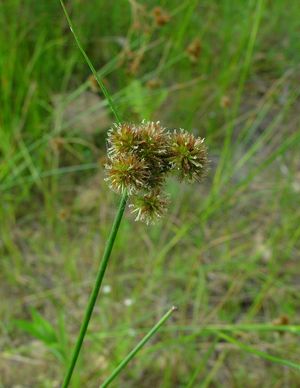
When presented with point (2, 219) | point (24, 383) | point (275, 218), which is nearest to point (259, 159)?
point (275, 218)

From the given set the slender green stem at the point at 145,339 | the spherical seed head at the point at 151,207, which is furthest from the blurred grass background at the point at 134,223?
the spherical seed head at the point at 151,207

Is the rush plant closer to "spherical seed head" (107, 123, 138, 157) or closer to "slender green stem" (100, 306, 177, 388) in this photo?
"spherical seed head" (107, 123, 138, 157)

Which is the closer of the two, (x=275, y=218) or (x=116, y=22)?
(x=275, y=218)

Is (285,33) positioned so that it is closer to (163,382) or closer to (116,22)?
(116,22)

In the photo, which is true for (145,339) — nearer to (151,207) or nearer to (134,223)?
(151,207)

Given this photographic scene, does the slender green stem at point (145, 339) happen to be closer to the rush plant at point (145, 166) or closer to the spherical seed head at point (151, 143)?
the rush plant at point (145, 166)

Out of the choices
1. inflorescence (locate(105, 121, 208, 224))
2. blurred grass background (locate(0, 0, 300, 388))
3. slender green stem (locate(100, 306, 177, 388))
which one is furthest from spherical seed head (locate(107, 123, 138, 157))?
blurred grass background (locate(0, 0, 300, 388))

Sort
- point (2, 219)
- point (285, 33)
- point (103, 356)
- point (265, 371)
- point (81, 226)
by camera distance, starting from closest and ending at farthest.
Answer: point (103, 356), point (265, 371), point (2, 219), point (81, 226), point (285, 33)

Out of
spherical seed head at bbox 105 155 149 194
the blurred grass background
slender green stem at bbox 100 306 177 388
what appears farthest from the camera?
the blurred grass background
